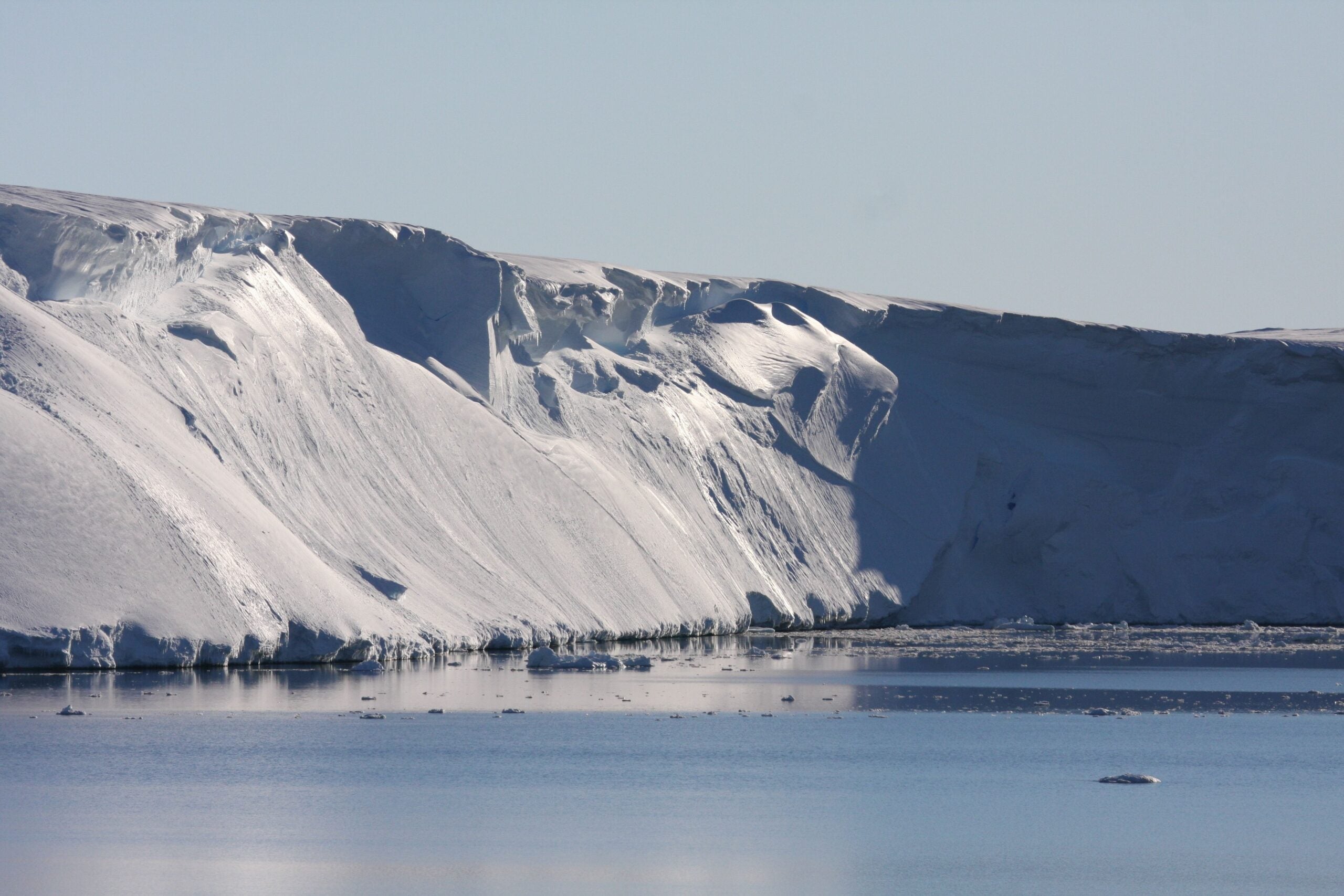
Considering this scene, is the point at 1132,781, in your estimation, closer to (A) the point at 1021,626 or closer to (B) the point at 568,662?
(B) the point at 568,662

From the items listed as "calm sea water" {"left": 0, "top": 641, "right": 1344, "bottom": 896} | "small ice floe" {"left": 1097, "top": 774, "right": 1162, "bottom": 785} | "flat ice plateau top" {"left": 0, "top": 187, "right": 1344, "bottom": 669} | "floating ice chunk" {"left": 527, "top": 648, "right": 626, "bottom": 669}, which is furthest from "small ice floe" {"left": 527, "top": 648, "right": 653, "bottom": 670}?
"small ice floe" {"left": 1097, "top": 774, "right": 1162, "bottom": 785}

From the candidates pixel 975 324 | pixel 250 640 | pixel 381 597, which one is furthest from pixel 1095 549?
pixel 250 640

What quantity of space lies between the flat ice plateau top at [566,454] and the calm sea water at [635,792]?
2.88 meters

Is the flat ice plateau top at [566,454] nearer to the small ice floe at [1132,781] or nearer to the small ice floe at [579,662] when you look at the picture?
the small ice floe at [579,662]

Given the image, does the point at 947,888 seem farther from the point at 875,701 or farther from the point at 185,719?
the point at 875,701

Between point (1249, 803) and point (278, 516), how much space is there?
20.4 meters

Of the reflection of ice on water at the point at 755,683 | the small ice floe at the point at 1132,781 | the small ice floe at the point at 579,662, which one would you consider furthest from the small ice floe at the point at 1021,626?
the small ice floe at the point at 1132,781

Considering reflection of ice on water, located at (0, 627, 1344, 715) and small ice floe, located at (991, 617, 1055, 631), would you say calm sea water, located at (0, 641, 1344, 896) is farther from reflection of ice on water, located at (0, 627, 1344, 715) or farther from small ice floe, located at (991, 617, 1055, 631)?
small ice floe, located at (991, 617, 1055, 631)

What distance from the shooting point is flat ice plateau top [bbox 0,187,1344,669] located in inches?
1130

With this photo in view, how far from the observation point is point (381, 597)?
32.5m

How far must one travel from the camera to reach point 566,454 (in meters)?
42.8

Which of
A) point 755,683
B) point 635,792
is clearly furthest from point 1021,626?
point 635,792

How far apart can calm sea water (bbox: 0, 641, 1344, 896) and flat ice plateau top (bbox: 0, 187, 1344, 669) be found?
9.44 ft

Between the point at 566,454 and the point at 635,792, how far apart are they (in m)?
25.8
